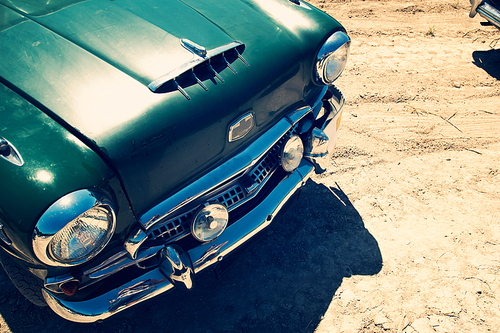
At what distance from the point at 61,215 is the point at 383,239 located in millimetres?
2266

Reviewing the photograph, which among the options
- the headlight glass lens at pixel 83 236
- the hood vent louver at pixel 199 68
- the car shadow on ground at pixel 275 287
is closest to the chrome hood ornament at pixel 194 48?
the hood vent louver at pixel 199 68

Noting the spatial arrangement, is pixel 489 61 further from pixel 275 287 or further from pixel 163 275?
pixel 163 275

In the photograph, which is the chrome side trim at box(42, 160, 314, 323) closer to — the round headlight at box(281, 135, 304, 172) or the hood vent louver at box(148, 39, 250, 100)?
the round headlight at box(281, 135, 304, 172)

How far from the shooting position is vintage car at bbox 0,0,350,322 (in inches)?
52.4

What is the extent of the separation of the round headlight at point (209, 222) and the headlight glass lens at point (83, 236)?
42 cm

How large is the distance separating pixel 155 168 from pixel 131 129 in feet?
0.63

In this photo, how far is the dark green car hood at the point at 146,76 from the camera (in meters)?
1.44

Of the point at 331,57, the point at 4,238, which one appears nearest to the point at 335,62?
the point at 331,57

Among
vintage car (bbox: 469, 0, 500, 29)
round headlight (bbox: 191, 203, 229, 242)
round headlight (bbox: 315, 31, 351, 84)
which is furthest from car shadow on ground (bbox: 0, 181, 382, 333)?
vintage car (bbox: 469, 0, 500, 29)

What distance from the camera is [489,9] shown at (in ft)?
14.4

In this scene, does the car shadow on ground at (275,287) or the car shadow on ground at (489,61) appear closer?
the car shadow on ground at (275,287)

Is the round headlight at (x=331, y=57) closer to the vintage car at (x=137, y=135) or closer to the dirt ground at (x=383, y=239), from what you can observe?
the vintage car at (x=137, y=135)

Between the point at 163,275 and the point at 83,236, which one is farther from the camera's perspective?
the point at 163,275

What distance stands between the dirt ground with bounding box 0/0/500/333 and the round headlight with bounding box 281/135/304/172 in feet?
2.39
